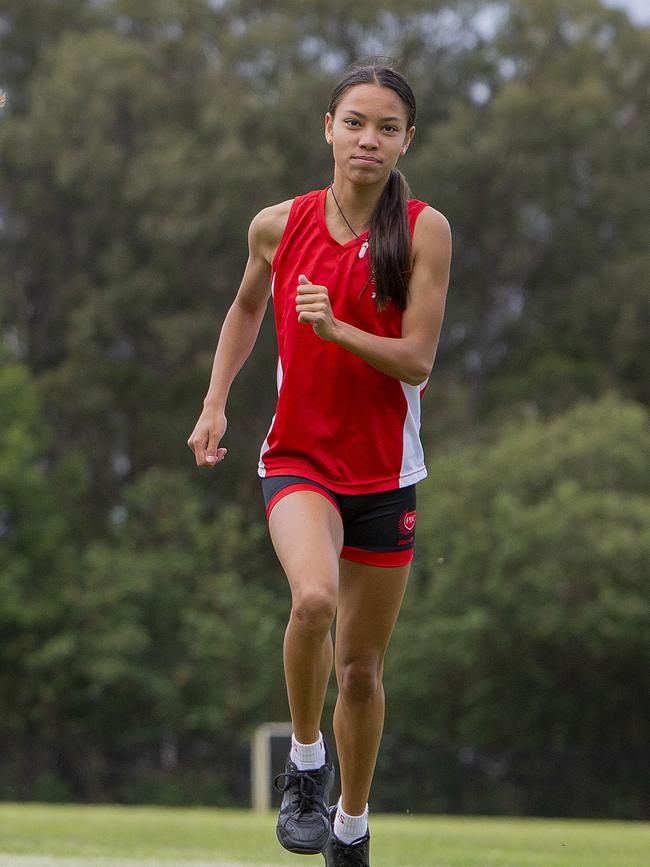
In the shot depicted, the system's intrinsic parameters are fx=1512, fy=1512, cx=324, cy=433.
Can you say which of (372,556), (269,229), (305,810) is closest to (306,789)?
(305,810)

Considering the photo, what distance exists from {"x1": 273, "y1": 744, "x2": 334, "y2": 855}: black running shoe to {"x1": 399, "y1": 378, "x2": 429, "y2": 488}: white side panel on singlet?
1.01 m

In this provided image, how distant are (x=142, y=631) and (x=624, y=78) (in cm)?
1834

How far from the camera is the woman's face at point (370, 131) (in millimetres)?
5117

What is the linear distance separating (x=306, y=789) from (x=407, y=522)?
3.16 ft

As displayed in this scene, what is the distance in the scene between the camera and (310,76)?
35156mm

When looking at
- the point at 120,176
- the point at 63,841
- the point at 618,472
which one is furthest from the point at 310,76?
the point at 63,841

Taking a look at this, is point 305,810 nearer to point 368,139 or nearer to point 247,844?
point 368,139

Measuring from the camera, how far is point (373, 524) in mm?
5156

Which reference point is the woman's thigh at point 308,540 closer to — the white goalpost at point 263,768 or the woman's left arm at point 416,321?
the woman's left arm at point 416,321

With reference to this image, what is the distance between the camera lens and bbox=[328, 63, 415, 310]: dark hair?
5.05 m

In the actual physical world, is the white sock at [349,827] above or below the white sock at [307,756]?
below

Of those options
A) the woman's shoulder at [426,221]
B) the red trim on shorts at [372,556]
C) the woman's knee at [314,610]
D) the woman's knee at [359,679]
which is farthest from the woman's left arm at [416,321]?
the woman's knee at [359,679]

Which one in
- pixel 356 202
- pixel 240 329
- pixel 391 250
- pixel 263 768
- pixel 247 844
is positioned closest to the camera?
pixel 391 250

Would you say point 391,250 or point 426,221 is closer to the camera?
point 391,250
